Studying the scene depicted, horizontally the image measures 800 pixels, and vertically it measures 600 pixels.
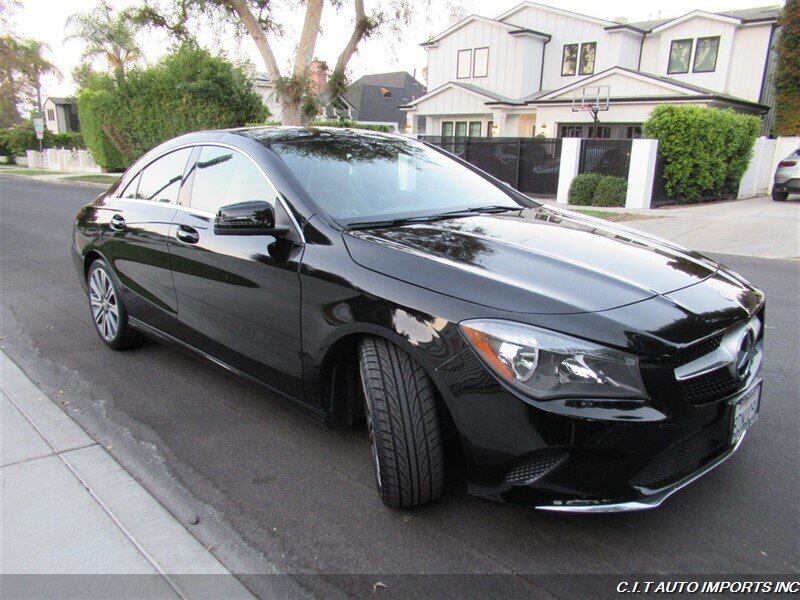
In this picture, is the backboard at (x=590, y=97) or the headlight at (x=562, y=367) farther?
the backboard at (x=590, y=97)

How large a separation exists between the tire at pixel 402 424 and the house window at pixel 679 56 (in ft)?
97.5

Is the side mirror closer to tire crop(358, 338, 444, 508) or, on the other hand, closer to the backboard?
tire crop(358, 338, 444, 508)

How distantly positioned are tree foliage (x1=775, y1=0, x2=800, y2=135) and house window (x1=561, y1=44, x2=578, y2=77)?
30.6 feet

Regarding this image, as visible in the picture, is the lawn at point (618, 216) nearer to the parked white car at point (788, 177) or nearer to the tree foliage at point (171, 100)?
the parked white car at point (788, 177)

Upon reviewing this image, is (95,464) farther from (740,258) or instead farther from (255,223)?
(740,258)

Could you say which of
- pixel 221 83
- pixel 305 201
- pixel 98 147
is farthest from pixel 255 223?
pixel 98 147

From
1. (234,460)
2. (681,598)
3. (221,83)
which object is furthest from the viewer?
(221,83)

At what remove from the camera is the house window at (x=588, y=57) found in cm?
2907

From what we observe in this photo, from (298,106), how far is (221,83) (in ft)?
22.5

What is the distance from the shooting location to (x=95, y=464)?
10.2ft

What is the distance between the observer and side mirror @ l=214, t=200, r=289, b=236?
2.90 metres

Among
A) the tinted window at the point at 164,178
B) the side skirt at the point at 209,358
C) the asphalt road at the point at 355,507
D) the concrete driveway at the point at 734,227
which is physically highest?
the tinted window at the point at 164,178

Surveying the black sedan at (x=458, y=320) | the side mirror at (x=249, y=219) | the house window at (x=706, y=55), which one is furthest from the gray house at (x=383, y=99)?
the side mirror at (x=249, y=219)

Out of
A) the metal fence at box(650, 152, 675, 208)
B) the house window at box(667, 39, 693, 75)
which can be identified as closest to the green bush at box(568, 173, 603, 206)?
the metal fence at box(650, 152, 675, 208)
